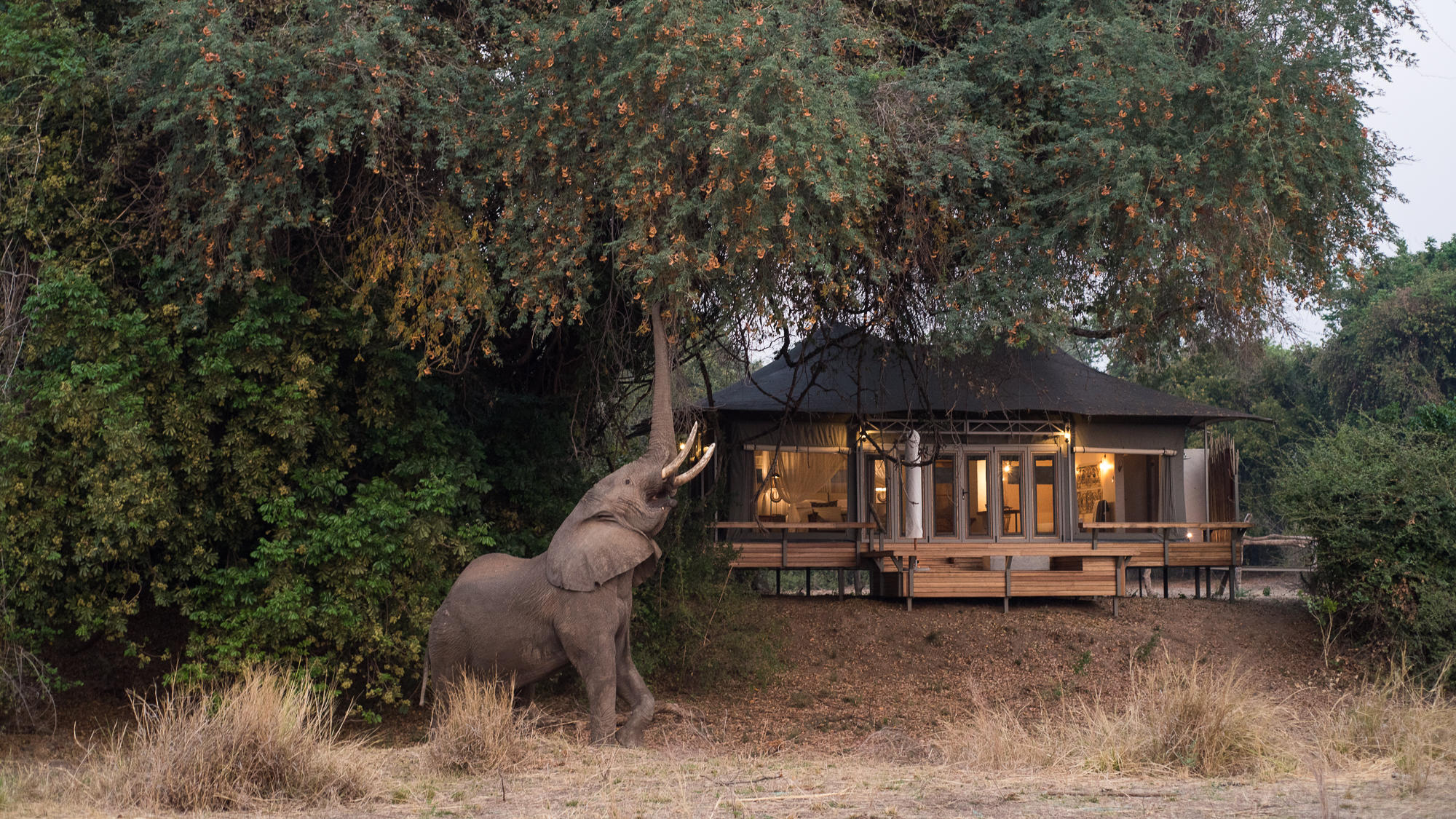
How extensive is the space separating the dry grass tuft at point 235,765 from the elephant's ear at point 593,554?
312cm

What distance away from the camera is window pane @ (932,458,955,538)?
71.6 feet

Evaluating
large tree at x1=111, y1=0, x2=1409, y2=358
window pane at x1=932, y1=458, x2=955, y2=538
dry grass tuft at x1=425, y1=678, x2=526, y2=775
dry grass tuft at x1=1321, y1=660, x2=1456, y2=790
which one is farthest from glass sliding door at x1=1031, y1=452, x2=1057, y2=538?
dry grass tuft at x1=425, y1=678, x2=526, y2=775

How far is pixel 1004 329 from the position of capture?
12.9 meters

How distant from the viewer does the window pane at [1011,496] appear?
2139cm

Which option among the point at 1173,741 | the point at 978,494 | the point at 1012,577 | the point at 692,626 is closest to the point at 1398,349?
the point at 978,494

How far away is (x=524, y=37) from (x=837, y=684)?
9.01 m

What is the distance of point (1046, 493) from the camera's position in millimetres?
23078

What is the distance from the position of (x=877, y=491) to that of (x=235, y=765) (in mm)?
15808

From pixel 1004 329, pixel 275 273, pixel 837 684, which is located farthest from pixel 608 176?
pixel 837 684

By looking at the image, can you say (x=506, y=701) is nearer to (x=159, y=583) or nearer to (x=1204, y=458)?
(x=159, y=583)

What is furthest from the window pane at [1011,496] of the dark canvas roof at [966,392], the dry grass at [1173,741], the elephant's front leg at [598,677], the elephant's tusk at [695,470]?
Result: the dry grass at [1173,741]

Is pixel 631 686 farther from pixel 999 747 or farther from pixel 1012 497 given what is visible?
pixel 1012 497

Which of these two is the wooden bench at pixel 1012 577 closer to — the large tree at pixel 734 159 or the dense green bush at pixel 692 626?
the dense green bush at pixel 692 626

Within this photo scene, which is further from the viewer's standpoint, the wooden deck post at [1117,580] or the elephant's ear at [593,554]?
the wooden deck post at [1117,580]
